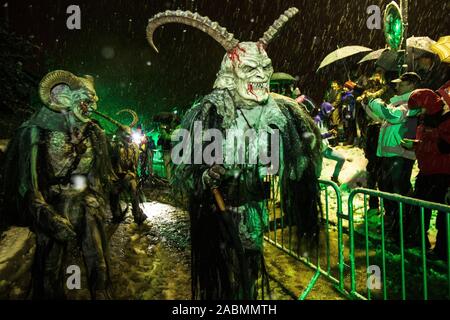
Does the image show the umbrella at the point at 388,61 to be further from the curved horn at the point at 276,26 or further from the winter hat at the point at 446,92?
the curved horn at the point at 276,26

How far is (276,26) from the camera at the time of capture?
2.92 m

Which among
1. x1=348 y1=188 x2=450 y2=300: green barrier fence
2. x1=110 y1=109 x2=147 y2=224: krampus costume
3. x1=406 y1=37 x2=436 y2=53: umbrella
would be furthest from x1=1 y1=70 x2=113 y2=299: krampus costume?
x1=406 y1=37 x2=436 y2=53: umbrella

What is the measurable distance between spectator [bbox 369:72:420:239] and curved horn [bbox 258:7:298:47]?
229 centimetres

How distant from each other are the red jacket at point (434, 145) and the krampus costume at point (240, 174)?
1844 mm

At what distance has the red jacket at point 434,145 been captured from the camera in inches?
154

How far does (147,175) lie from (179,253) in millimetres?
6966

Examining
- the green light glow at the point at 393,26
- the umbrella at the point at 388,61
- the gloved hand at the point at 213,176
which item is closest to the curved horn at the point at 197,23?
the gloved hand at the point at 213,176

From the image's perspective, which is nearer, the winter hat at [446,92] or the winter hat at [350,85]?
the winter hat at [446,92]

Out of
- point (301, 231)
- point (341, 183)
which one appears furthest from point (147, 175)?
point (301, 231)

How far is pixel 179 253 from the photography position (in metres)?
5.18

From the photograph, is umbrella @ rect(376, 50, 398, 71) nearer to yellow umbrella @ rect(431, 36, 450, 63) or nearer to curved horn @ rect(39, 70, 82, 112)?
yellow umbrella @ rect(431, 36, 450, 63)

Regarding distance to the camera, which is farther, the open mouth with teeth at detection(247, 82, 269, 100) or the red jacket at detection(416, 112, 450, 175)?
the red jacket at detection(416, 112, 450, 175)

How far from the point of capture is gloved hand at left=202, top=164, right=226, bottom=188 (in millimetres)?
2643

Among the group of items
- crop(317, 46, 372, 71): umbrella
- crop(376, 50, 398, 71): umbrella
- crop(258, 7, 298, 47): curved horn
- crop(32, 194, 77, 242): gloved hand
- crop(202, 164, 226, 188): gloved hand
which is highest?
crop(317, 46, 372, 71): umbrella
